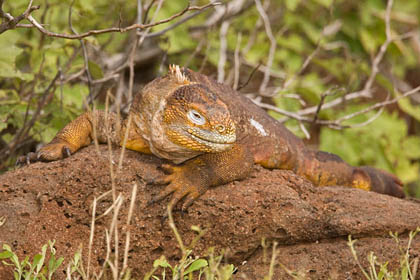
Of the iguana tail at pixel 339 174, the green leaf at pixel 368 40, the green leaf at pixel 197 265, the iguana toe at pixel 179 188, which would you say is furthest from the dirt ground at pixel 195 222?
the green leaf at pixel 368 40

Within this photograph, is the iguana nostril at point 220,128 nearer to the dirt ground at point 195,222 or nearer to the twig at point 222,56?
the dirt ground at point 195,222

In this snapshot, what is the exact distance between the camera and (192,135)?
380 cm

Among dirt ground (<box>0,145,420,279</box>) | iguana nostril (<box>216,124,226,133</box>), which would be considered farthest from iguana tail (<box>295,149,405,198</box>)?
iguana nostril (<box>216,124,226,133</box>)

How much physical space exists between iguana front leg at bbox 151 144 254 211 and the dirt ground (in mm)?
73

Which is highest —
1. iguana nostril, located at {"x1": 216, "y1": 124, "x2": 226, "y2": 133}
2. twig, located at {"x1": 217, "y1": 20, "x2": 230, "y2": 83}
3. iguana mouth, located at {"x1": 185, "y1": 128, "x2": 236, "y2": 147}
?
iguana nostril, located at {"x1": 216, "y1": 124, "x2": 226, "y2": 133}

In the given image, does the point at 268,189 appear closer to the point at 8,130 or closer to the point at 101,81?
the point at 101,81

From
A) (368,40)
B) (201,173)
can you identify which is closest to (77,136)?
(201,173)

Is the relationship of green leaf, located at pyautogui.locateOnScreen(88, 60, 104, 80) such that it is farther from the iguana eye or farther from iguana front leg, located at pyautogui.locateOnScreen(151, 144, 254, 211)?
the iguana eye

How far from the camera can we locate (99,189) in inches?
155

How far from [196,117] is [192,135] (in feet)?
0.41

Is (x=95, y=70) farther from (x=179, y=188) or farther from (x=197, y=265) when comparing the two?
(x=197, y=265)

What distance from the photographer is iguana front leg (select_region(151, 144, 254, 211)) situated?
392 centimetres

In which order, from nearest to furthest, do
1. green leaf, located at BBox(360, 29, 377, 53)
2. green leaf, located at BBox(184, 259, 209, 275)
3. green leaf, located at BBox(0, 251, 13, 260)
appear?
1. green leaf, located at BBox(0, 251, 13, 260)
2. green leaf, located at BBox(184, 259, 209, 275)
3. green leaf, located at BBox(360, 29, 377, 53)

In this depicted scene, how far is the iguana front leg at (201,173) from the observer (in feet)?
12.9
